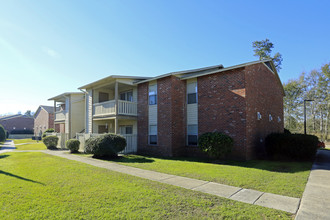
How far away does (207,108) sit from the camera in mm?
13055

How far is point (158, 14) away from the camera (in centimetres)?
1284

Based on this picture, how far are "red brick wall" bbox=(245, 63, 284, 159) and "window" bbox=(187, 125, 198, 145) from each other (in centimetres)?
349

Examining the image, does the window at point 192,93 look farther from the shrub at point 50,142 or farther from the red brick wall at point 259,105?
the shrub at point 50,142

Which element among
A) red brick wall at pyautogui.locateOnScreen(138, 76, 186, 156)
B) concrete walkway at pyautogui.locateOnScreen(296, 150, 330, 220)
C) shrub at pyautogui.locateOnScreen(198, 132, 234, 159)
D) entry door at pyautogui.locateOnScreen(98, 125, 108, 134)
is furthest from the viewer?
entry door at pyautogui.locateOnScreen(98, 125, 108, 134)

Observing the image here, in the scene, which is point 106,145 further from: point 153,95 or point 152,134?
point 153,95

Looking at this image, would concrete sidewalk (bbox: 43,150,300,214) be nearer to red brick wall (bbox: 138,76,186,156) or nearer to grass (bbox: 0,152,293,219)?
grass (bbox: 0,152,293,219)

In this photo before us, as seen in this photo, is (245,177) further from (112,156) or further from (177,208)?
(112,156)

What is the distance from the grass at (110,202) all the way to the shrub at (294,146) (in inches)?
347

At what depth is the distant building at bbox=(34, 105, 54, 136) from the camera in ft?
109

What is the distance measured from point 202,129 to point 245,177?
5.93 m

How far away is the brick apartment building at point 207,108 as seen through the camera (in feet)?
38.5

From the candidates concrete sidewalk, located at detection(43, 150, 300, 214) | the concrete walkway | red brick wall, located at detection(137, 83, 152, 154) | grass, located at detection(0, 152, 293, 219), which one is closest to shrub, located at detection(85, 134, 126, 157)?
red brick wall, located at detection(137, 83, 152, 154)

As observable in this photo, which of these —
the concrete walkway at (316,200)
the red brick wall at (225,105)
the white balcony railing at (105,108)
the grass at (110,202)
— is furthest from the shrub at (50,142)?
the concrete walkway at (316,200)

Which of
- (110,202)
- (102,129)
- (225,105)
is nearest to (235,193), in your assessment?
(110,202)
